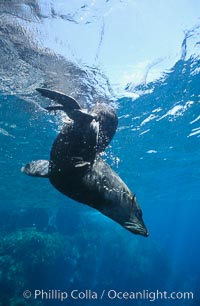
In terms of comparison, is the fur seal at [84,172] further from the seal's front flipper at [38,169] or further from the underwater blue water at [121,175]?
the underwater blue water at [121,175]

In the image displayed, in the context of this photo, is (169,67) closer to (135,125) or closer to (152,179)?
(135,125)

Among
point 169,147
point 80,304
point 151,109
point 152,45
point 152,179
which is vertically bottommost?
point 80,304

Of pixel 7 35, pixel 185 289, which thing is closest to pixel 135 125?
pixel 7 35

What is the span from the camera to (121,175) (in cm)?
3225

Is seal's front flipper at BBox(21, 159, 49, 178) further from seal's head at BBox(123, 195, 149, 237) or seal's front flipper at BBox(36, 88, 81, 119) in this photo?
seal's head at BBox(123, 195, 149, 237)

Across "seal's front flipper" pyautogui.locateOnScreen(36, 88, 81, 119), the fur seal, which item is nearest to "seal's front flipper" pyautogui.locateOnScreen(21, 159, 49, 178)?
the fur seal

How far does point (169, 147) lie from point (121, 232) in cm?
1748

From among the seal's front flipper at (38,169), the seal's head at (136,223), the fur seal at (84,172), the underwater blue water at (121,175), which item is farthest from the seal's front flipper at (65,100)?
the underwater blue water at (121,175)

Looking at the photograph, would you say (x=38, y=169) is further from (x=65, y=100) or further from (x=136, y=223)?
(x=136, y=223)

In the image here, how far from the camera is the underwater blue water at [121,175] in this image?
15383mm

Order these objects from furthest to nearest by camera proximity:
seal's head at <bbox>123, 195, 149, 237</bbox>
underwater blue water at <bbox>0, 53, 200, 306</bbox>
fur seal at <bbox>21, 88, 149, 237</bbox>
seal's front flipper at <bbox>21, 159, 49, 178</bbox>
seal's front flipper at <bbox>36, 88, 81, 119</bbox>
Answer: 1. underwater blue water at <bbox>0, 53, 200, 306</bbox>
2. seal's front flipper at <bbox>21, 159, 49, 178</bbox>
3. seal's front flipper at <bbox>36, 88, 81, 119</bbox>
4. fur seal at <bbox>21, 88, 149, 237</bbox>
5. seal's head at <bbox>123, 195, 149, 237</bbox>

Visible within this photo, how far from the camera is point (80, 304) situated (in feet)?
104

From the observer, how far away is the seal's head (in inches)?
154

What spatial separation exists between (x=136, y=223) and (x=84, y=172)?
1099 mm
